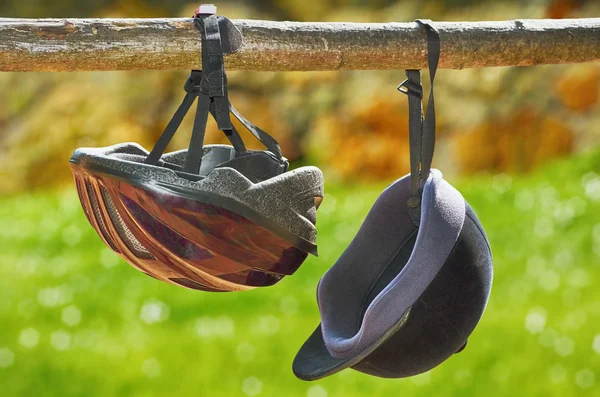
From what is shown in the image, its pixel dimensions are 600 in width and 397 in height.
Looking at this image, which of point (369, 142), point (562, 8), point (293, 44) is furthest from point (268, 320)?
point (562, 8)

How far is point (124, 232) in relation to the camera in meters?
1.39

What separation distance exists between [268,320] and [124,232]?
9.25 ft

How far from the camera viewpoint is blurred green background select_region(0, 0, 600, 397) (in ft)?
12.2

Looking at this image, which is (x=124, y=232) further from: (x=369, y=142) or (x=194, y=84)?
(x=369, y=142)

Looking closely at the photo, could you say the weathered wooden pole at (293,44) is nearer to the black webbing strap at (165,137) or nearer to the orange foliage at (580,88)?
the black webbing strap at (165,137)

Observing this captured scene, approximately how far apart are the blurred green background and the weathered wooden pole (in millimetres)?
2117

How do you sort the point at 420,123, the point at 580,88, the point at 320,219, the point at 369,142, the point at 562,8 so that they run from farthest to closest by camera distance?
the point at 369,142, the point at 562,8, the point at 580,88, the point at 320,219, the point at 420,123

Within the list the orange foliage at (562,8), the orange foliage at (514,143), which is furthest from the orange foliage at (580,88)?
the orange foliage at (562,8)

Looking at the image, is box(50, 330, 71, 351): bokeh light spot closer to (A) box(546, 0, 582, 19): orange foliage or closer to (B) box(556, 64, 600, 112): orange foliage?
(B) box(556, 64, 600, 112): orange foliage

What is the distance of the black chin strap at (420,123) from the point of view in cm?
150

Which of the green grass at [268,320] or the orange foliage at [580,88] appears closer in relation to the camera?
the green grass at [268,320]

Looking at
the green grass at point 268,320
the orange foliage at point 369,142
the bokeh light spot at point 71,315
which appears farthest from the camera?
the orange foliage at point 369,142

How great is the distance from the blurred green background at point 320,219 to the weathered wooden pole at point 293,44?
2.12 m

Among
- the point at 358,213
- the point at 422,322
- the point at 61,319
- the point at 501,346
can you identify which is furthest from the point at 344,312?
the point at 358,213
